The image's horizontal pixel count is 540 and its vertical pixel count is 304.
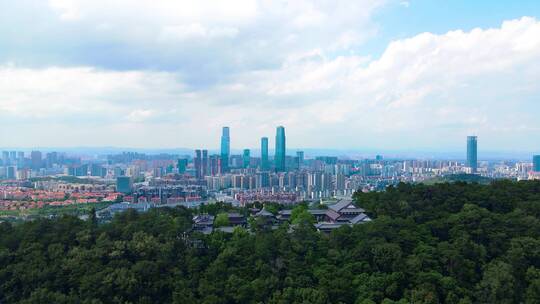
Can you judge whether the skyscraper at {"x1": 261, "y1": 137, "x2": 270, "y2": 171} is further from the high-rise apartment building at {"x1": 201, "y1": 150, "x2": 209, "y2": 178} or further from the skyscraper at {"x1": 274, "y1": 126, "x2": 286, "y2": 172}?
the high-rise apartment building at {"x1": 201, "y1": 150, "x2": 209, "y2": 178}

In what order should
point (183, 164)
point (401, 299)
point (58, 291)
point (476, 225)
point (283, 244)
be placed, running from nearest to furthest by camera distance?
point (401, 299) → point (58, 291) → point (283, 244) → point (476, 225) → point (183, 164)

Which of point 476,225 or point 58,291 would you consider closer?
point 58,291

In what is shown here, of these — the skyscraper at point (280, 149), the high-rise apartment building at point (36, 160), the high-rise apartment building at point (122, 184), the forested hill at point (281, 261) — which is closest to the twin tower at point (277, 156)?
the skyscraper at point (280, 149)

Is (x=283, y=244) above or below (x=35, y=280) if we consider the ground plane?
above

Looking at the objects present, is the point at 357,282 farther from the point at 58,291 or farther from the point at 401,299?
the point at 58,291

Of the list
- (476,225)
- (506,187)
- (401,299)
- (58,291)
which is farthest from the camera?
(506,187)

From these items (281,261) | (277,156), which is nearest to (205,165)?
(277,156)

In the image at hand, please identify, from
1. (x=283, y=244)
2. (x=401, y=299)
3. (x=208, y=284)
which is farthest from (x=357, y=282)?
(x=208, y=284)
